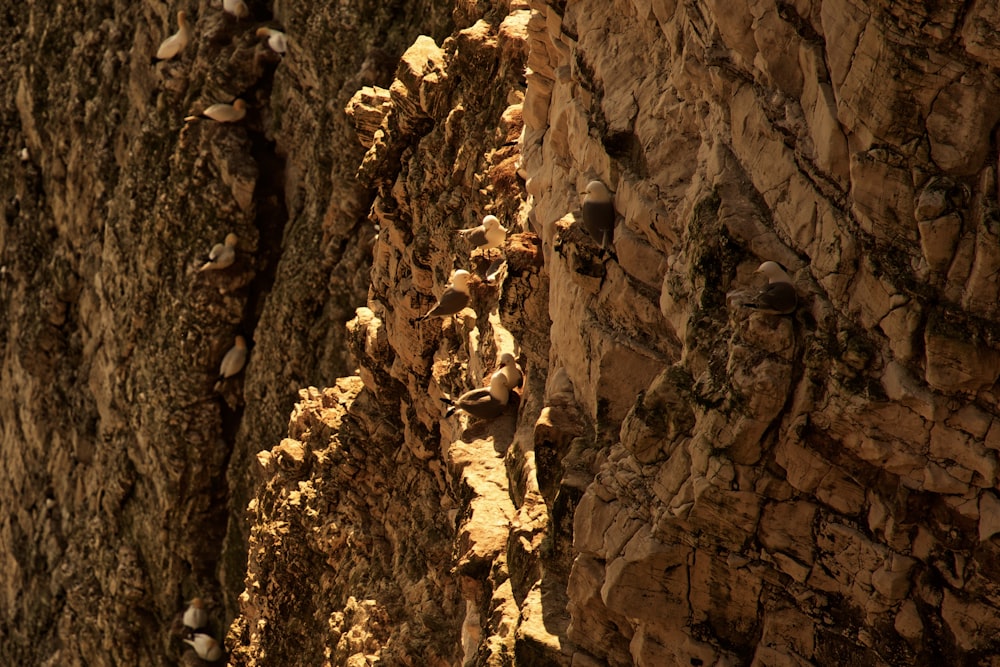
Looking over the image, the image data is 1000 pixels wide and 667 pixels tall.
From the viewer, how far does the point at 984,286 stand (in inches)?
242

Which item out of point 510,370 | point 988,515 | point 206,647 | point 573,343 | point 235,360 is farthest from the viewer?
point 235,360

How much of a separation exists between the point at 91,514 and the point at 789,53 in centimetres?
1938

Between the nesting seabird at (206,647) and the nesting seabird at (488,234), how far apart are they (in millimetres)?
10210

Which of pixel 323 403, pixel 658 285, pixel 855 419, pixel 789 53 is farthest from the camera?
pixel 323 403

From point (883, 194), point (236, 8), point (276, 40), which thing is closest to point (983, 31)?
point (883, 194)

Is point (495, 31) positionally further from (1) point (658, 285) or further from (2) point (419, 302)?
(1) point (658, 285)

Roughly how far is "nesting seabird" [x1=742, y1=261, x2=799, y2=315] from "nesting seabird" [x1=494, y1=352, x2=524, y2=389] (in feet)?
12.4

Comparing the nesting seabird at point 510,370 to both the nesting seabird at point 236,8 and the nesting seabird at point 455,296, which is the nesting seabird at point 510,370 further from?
the nesting seabird at point 236,8

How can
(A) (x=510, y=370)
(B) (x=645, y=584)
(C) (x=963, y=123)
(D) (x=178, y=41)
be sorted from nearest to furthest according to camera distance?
1. (C) (x=963, y=123)
2. (B) (x=645, y=584)
3. (A) (x=510, y=370)
4. (D) (x=178, y=41)

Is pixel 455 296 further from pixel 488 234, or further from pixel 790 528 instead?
pixel 790 528

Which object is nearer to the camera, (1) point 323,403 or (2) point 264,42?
(1) point 323,403

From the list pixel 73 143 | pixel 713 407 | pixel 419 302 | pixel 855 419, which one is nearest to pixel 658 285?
pixel 713 407

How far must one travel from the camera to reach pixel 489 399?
10453 mm

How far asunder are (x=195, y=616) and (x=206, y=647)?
67cm
